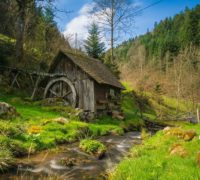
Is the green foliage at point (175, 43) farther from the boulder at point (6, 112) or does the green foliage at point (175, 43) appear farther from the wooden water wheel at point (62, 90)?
the boulder at point (6, 112)

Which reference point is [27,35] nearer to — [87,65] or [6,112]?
[87,65]

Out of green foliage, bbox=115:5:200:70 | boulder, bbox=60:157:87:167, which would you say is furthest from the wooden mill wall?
green foliage, bbox=115:5:200:70

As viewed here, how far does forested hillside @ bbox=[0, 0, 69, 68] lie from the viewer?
28.5m

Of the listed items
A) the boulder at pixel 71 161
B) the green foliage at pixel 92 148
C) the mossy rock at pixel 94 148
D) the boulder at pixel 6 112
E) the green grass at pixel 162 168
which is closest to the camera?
the green grass at pixel 162 168

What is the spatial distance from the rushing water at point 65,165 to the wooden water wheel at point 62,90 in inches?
442

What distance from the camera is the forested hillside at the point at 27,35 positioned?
93.5ft

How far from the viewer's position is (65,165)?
9.55 meters

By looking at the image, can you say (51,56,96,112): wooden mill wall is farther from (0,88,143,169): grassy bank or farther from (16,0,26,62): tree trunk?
(16,0,26,62): tree trunk

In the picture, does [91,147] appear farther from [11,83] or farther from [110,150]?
[11,83]

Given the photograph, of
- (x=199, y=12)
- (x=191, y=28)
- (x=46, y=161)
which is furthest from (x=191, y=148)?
(x=199, y=12)

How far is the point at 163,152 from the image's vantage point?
9.77m

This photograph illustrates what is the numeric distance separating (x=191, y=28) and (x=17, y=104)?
69.9m

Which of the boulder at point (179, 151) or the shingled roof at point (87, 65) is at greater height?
the shingled roof at point (87, 65)

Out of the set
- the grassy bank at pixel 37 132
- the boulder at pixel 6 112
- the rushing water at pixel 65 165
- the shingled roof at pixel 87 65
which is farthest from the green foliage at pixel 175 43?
the rushing water at pixel 65 165
